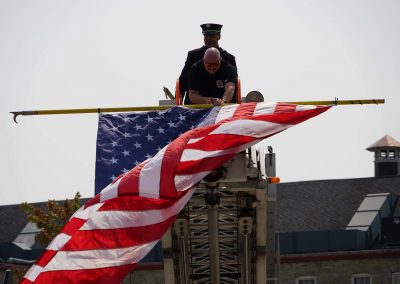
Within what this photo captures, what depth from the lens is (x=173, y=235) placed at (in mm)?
23531

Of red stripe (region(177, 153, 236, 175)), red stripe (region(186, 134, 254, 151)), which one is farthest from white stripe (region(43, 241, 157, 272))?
red stripe (region(186, 134, 254, 151))

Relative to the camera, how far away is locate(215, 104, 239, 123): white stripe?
885 inches

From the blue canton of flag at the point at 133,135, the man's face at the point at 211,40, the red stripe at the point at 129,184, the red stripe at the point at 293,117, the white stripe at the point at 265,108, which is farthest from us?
the man's face at the point at 211,40

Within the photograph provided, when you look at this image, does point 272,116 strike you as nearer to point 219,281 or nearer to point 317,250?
point 219,281

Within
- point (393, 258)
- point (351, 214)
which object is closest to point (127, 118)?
point (393, 258)

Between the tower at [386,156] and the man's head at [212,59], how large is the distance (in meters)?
63.7

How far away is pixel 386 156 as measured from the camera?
8731 centimetres

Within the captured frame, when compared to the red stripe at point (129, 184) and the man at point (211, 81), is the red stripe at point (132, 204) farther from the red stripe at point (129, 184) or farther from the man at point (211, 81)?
the man at point (211, 81)

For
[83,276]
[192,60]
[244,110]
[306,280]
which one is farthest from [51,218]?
[83,276]

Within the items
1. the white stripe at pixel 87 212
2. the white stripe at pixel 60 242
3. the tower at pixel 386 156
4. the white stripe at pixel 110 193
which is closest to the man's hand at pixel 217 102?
the white stripe at pixel 110 193

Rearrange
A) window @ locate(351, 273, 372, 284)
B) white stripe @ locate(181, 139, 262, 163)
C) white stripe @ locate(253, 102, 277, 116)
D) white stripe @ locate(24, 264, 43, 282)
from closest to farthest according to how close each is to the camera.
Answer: white stripe @ locate(24, 264, 43, 282), white stripe @ locate(181, 139, 262, 163), white stripe @ locate(253, 102, 277, 116), window @ locate(351, 273, 372, 284)

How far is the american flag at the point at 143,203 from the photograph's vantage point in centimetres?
2000

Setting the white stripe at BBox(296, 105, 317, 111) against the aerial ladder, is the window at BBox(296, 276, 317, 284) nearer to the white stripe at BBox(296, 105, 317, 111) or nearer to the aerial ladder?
the aerial ladder

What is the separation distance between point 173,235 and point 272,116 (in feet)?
8.99
